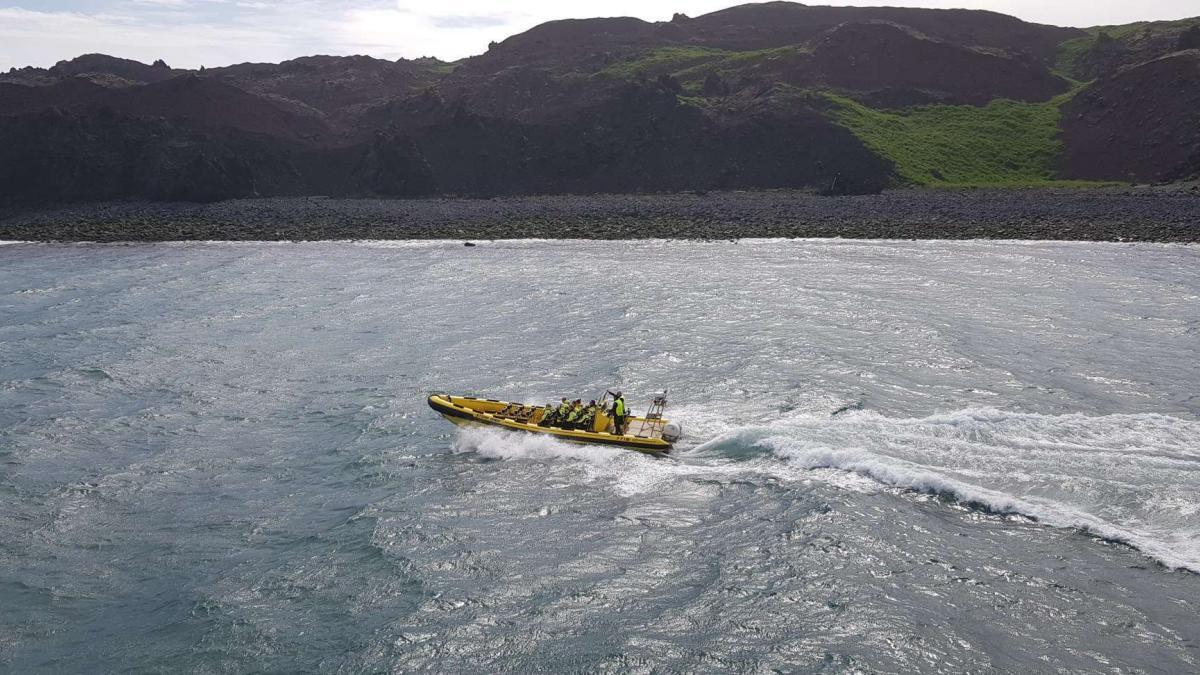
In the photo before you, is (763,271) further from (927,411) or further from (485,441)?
(485,441)

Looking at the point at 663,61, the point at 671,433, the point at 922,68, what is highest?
the point at 663,61

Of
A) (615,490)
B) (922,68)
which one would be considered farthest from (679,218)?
(922,68)

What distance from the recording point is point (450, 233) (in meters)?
73.3

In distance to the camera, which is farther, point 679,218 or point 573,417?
point 679,218

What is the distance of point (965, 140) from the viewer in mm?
103500

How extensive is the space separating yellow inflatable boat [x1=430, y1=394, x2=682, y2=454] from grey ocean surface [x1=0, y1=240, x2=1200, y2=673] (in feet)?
1.46

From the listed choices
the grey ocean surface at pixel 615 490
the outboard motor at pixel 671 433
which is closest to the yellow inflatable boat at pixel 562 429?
the outboard motor at pixel 671 433

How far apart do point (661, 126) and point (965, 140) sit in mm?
32802

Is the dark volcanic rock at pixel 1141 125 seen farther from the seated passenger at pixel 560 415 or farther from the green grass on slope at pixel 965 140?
the seated passenger at pixel 560 415

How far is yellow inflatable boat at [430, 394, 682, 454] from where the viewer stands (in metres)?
28.4

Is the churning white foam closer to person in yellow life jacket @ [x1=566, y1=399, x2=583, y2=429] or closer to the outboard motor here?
the outboard motor

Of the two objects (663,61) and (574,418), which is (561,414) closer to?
(574,418)

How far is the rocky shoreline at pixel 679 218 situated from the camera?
223 ft

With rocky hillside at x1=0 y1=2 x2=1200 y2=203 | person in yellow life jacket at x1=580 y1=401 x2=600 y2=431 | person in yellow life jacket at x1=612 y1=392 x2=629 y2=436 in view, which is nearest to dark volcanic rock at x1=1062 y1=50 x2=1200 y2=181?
rocky hillside at x1=0 y1=2 x2=1200 y2=203
